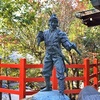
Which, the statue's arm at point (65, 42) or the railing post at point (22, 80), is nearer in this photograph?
the statue's arm at point (65, 42)

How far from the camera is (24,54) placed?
9.14 meters

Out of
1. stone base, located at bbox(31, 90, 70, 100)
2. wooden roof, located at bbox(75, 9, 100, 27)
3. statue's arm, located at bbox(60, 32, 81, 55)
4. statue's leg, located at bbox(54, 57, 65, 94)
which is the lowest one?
stone base, located at bbox(31, 90, 70, 100)

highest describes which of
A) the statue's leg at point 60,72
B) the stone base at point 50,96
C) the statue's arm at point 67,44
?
the statue's arm at point 67,44

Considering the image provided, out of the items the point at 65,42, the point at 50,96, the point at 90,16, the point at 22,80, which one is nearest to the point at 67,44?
the point at 65,42

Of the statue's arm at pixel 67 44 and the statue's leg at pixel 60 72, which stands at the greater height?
the statue's arm at pixel 67 44

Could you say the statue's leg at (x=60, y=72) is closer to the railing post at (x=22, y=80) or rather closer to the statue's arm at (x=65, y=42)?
the statue's arm at (x=65, y=42)

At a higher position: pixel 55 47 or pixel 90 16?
pixel 90 16

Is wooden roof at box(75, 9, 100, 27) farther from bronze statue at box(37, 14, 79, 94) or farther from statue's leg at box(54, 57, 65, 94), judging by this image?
statue's leg at box(54, 57, 65, 94)

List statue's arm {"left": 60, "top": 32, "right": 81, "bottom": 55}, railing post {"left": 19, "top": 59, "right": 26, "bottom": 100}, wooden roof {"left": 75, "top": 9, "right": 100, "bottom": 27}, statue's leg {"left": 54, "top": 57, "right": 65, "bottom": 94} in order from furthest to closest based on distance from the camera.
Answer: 1. wooden roof {"left": 75, "top": 9, "right": 100, "bottom": 27}
2. railing post {"left": 19, "top": 59, "right": 26, "bottom": 100}
3. statue's leg {"left": 54, "top": 57, "right": 65, "bottom": 94}
4. statue's arm {"left": 60, "top": 32, "right": 81, "bottom": 55}

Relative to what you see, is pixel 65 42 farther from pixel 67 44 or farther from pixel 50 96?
pixel 50 96

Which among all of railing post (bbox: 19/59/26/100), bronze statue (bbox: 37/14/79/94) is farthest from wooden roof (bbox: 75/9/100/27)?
bronze statue (bbox: 37/14/79/94)

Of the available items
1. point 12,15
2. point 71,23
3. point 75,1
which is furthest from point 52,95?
point 75,1

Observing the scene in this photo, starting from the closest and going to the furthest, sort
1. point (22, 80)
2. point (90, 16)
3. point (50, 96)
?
point (50, 96) < point (22, 80) < point (90, 16)

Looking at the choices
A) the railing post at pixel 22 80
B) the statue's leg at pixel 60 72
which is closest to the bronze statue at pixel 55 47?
the statue's leg at pixel 60 72
